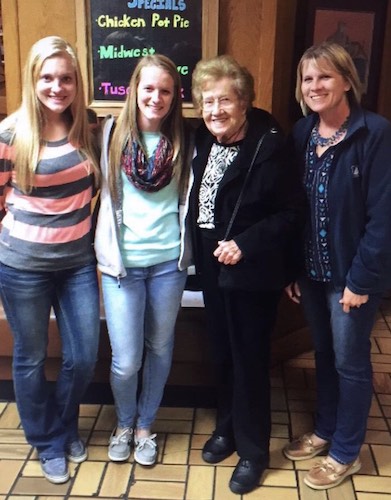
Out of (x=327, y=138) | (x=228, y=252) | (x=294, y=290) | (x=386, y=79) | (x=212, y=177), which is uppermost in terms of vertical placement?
(x=386, y=79)

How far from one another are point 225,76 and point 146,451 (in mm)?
1412

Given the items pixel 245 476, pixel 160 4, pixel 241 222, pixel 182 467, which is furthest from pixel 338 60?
pixel 182 467

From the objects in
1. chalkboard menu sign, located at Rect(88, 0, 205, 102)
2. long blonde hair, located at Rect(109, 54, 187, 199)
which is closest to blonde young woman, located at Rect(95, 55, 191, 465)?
long blonde hair, located at Rect(109, 54, 187, 199)

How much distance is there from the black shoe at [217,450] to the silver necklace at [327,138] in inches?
46.1

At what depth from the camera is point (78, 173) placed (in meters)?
1.92

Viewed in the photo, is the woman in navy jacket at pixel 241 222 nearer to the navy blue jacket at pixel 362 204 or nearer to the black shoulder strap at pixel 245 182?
the black shoulder strap at pixel 245 182

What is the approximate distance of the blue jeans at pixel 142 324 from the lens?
2.04m

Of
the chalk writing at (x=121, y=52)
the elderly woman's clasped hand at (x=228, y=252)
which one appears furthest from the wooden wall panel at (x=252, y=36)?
the elderly woman's clasped hand at (x=228, y=252)

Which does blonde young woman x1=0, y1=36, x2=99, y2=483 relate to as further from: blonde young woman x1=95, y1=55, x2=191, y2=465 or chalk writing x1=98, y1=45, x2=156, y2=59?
chalk writing x1=98, y1=45, x2=156, y2=59

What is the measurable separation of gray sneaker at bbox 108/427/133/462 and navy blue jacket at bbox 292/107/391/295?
3.47 ft

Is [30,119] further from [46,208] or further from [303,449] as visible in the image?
[303,449]

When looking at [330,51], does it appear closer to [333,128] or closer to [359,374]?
[333,128]

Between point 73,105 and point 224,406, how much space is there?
1211 mm

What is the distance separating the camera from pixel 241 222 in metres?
1.89
